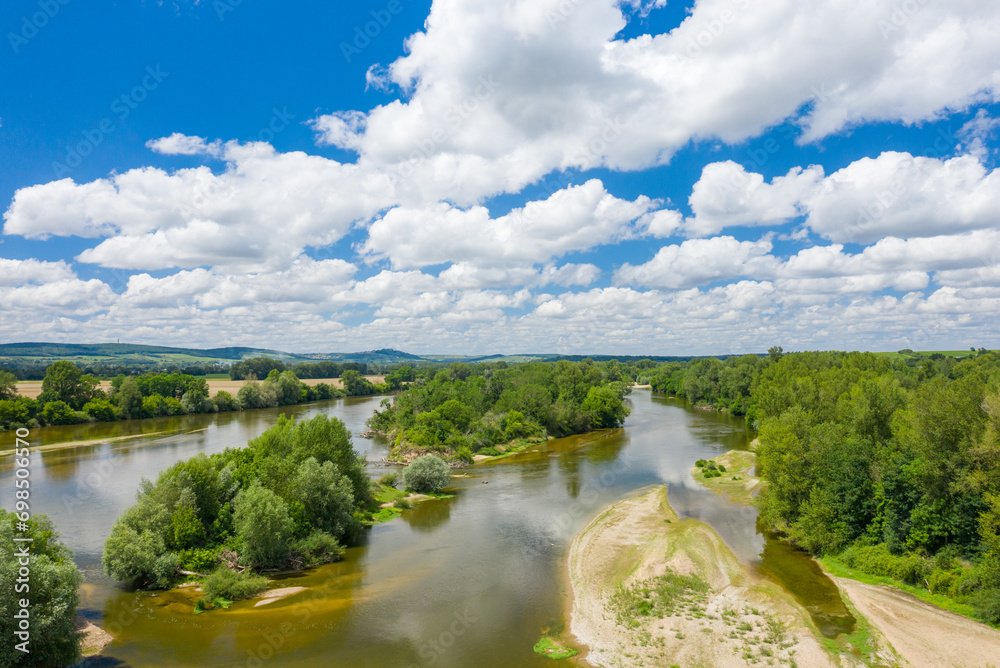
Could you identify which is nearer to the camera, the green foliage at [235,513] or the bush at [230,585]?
the bush at [230,585]

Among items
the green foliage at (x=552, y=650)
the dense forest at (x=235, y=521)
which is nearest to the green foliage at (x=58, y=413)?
the dense forest at (x=235, y=521)

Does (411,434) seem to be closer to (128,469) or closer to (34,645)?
(128,469)

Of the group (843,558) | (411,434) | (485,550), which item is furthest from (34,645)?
(411,434)

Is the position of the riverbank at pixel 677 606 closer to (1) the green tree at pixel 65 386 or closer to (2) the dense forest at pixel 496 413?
(2) the dense forest at pixel 496 413

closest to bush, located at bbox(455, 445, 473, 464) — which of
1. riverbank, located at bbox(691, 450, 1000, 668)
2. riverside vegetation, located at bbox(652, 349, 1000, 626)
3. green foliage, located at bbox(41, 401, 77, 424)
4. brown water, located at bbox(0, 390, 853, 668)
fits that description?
brown water, located at bbox(0, 390, 853, 668)

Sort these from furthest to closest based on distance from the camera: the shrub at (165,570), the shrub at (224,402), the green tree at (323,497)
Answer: the shrub at (224,402) → the green tree at (323,497) → the shrub at (165,570)

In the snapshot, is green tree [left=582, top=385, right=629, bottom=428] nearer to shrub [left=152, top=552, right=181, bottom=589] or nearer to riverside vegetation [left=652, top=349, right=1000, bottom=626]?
riverside vegetation [left=652, top=349, right=1000, bottom=626]

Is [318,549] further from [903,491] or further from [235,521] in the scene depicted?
[903,491]
